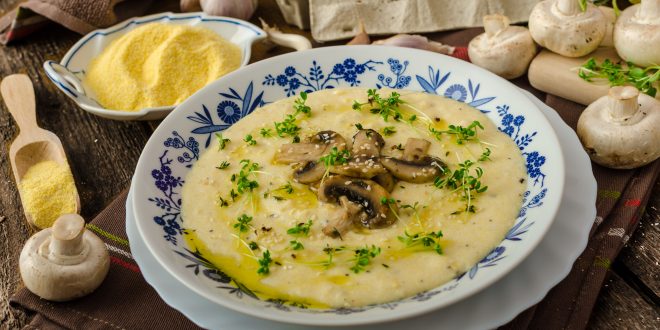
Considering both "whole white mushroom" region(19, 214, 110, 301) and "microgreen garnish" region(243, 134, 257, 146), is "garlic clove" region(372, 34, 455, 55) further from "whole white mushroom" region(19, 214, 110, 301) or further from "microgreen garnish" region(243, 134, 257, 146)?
"whole white mushroom" region(19, 214, 110, 301)

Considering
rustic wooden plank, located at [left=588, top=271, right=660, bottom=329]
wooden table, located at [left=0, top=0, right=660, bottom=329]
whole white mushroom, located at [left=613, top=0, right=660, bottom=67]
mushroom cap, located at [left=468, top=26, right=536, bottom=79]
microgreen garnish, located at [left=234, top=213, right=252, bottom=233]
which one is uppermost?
whole white mushroom, located at [left=613, top=0, right=660, bottom=67]

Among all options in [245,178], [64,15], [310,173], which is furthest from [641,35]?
[64,15]

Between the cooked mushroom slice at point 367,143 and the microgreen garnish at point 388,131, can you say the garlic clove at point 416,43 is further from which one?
the cooked mushroom slice at point 367,143

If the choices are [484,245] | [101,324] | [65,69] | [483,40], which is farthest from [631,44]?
[65,69]

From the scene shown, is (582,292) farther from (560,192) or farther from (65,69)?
(65,69)

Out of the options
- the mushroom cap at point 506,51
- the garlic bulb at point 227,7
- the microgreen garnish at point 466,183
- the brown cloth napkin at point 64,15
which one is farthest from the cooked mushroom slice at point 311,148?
the brown cloth napkin at point 64,15

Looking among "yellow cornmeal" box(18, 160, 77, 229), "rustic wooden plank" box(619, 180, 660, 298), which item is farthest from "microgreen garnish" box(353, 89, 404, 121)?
"yellow cornmeal" box(18, 160, 77, 229)

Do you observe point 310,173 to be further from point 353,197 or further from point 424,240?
point 424,240
